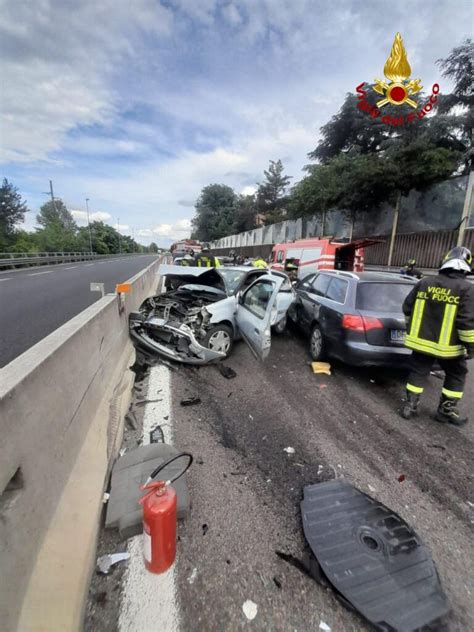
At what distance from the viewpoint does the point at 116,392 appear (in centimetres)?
333

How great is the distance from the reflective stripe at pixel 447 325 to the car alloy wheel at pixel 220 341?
3.16m

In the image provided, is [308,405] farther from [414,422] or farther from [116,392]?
[116,392]

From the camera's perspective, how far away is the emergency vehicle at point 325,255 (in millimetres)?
11438

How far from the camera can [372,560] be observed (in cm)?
179

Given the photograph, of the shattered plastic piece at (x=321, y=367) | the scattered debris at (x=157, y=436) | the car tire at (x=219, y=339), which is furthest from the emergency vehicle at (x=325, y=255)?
the scattered debris at (x=157, y=436)

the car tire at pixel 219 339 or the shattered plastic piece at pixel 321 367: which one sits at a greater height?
the car tire at pixel 219 339

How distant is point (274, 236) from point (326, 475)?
2974 centimetres

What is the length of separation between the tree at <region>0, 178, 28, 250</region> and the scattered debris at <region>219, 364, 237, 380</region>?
4717cm

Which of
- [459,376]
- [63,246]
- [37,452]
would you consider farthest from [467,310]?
[63,246]

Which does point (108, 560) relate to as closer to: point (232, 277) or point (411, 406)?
point (411, 406)

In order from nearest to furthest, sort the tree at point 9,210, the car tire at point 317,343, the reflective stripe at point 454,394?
the reflective stripe at point 454,394 < the car tire at point 317,343 < the tree at point 9,210

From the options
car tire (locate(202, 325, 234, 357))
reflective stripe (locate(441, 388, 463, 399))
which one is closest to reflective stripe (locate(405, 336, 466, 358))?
reflective stripe (locate(441, 388, 463, 399))

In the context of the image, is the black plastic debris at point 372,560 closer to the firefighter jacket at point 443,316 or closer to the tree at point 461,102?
the firefighter jacket at point 443,316

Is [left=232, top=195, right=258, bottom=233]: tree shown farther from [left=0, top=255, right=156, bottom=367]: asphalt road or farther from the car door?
the car door
